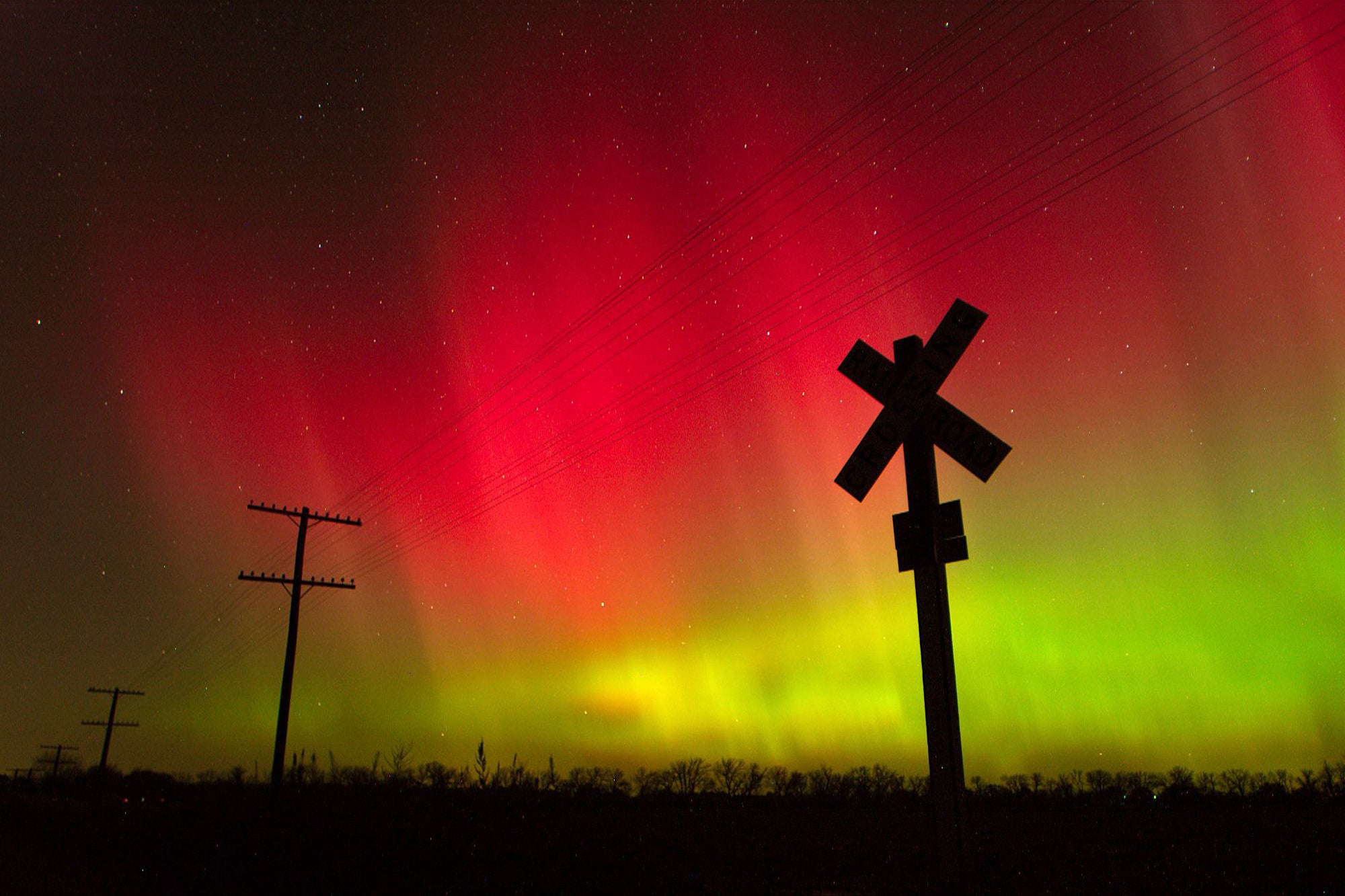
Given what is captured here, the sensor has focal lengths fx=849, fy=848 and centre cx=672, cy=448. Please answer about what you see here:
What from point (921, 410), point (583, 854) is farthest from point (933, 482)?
point (583, 854)

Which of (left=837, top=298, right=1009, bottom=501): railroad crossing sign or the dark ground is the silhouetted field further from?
(left=837, top=298, right=1009, bottom=501): railroad crossing sign

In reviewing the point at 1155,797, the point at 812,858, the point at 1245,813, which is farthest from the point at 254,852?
the point at 1155,797

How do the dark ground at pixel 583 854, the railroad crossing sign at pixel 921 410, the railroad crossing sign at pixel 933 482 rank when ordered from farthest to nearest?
the dark ground at pixel 583 854
the railroad crossing sign at pixel 921 410
the railroad crossing sign at pixel 933 482

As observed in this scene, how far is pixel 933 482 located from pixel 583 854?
7977 mm

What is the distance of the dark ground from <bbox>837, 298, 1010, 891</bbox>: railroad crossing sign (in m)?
0.49

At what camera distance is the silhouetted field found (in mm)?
8859

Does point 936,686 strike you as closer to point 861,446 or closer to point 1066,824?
point 861,446

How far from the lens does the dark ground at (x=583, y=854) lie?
875 centimetres

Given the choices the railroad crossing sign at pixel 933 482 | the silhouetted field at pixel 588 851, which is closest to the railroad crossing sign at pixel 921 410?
the railroad crossing sign at pixel 933 482

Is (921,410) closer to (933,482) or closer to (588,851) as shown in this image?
(933,482)

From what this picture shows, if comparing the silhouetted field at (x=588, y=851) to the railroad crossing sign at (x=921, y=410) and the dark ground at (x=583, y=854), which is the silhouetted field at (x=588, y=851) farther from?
the railroad crossing sign at (x=921, y=410)

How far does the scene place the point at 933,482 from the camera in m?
6.10

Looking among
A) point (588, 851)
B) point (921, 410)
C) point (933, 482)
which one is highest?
point (921, 410)

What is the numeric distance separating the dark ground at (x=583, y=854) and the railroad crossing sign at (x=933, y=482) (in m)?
0.49
